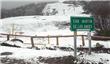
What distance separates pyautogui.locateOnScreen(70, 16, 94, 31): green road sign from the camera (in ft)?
41.4

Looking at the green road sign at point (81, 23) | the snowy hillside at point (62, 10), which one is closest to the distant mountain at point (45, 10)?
the snowy hillside at point (62, 10)

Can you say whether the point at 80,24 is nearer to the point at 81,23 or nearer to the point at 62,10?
the point at 81,23

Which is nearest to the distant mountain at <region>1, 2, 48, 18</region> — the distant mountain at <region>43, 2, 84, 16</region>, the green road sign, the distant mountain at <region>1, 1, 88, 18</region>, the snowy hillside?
the distant mountain at <region>1, 1, 88, 18</region>

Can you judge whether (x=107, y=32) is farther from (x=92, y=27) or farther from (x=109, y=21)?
(x=92, y=27)

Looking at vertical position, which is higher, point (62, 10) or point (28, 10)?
point (28, 10)

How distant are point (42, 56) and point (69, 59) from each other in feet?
4.06

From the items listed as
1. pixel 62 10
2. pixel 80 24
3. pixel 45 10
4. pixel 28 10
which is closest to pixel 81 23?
pixel 80 24

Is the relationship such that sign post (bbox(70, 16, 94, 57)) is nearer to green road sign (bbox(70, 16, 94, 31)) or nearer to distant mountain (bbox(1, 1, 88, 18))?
green road sign (bbox(70, 16, 94, 31))

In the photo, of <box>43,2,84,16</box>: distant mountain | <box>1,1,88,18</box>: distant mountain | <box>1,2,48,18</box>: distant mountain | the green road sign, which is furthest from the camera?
<box>1,2,48,18</box>: distant mountain

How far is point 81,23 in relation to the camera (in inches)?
502

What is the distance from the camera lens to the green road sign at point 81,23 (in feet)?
41.4

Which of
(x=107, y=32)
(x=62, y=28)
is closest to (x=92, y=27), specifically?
(x=107, y=32)

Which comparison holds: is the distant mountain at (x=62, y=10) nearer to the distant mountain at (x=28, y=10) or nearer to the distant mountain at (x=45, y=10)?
the distant mountain at (x=45, y=10)

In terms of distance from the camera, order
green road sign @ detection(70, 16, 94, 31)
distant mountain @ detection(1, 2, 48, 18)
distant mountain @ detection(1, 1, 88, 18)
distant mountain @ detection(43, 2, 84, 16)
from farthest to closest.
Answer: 1. distant mountain @ detection(1, 2, 48, 18)
2. distant mountain @ detection(1, 1, 88, 18)
3. distant mountain @ detection(43, 2, 84, 16)
4. green road sign @ detection(70, 16, 94, 31)
